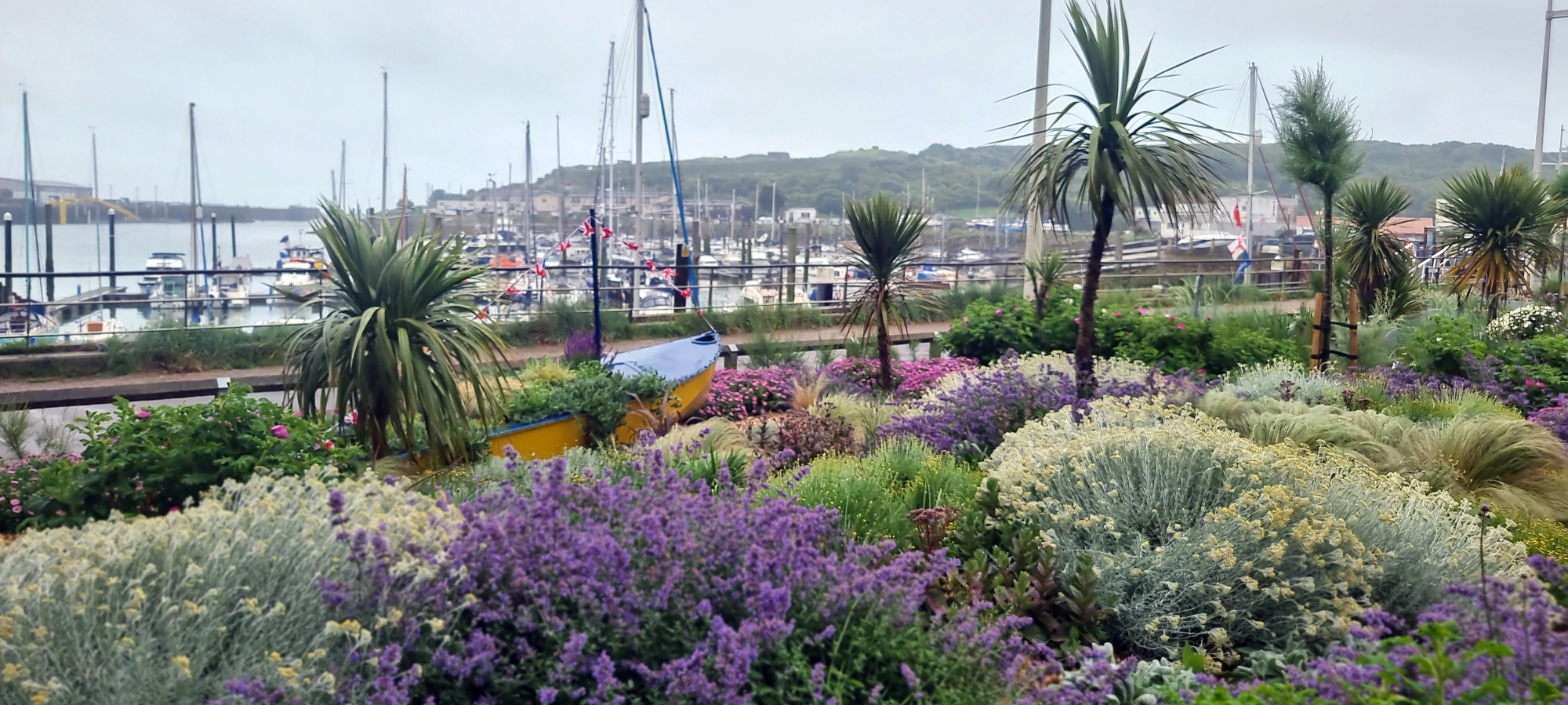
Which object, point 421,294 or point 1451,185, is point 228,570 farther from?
point 1451,185

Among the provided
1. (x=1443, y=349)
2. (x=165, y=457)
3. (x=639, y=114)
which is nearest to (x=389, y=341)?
(x=165, y=457)

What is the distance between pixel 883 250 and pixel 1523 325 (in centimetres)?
713

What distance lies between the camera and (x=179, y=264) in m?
38.6

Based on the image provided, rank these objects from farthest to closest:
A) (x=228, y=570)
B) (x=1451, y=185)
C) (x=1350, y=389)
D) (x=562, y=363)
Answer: (x=1451, y=185) → (x=562, y=363) → (x=1350, y=389) → (x=228, y=570)

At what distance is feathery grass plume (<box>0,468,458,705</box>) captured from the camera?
8.00 feet

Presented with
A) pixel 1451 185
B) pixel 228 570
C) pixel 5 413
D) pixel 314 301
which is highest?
pixel 1451 185

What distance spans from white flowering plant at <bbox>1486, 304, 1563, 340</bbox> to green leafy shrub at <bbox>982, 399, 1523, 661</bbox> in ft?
26.3

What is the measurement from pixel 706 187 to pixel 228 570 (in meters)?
43.8

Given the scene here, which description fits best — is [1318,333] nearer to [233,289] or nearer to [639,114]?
[639,114]

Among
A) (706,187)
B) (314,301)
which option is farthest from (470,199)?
(314,301)

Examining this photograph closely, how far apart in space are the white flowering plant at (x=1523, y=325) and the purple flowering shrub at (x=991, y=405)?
585 centimetres

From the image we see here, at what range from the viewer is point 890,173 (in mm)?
52844

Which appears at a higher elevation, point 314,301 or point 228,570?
point 314,301

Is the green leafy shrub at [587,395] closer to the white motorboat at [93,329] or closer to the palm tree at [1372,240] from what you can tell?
Result: the white motorboat at [93,329]
